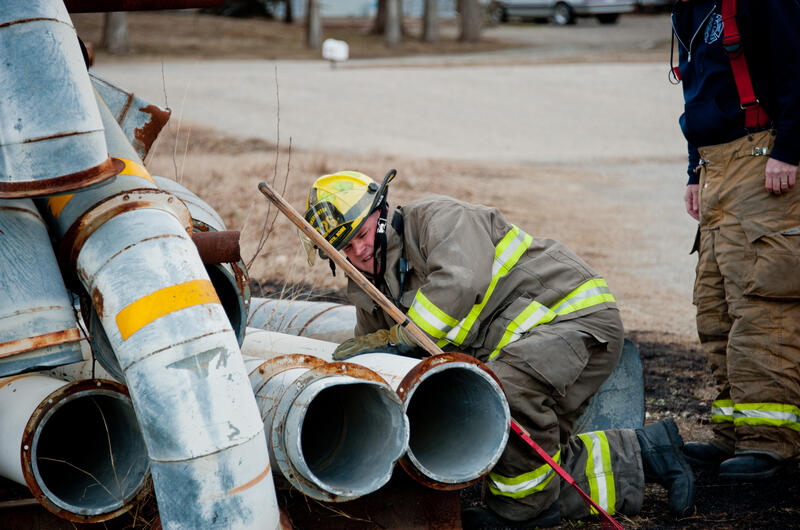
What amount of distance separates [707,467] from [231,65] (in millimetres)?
22178

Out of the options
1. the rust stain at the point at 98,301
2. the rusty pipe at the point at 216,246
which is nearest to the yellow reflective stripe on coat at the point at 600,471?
the rusty pipe at the point at 216,246

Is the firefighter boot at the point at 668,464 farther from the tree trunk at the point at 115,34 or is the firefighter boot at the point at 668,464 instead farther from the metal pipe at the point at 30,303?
the tree trunk at the point at 115,34

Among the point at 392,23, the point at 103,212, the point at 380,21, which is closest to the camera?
the point at 103,212

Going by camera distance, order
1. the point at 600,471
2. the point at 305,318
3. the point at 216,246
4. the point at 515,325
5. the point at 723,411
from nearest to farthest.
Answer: the point at 216,246, the point at 515,325, the point at 600,471, the point at 723,411, the point at 305,318

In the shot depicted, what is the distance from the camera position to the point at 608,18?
35.8m

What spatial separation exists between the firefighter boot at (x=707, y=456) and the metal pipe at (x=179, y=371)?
2399 mm

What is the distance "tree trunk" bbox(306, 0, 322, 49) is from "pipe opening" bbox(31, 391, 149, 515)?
2775cm

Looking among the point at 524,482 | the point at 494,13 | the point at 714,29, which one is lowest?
the point at 494,13

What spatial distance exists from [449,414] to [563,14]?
116 ft

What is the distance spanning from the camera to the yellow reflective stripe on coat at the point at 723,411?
4.30 m

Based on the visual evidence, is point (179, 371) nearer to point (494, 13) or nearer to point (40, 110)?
point (40, 110)

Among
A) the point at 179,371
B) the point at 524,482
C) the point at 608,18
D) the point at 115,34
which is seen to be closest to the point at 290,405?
the point at 179,371

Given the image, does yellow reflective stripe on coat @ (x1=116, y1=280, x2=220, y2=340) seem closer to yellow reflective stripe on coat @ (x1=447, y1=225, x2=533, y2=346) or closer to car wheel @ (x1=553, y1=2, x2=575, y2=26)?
yellow reflective stripe on coat @ (x1=447, y1=225, x2=533, y2=346)

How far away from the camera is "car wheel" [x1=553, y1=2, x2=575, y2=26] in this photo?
36344 millimetres
